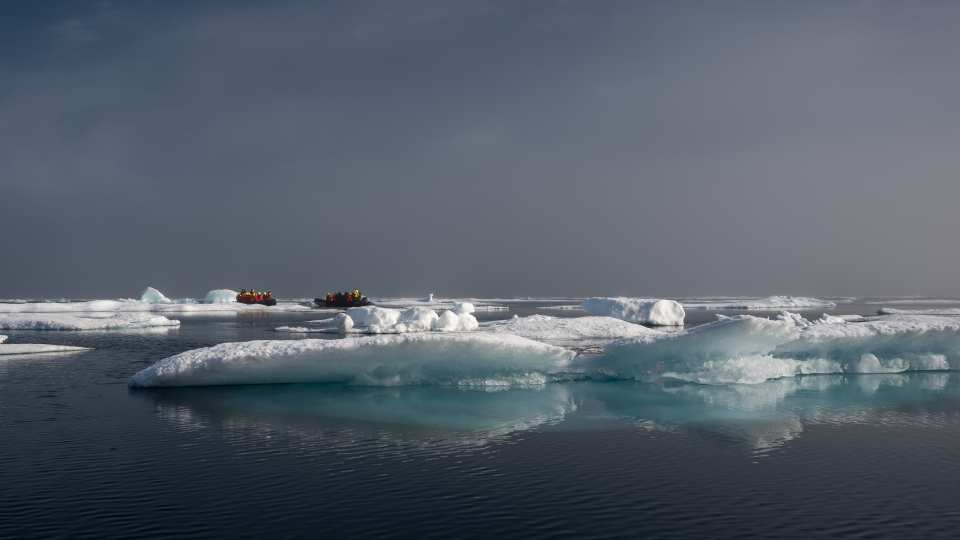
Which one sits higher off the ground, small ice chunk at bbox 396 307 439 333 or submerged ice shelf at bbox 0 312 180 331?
submerged ice shelf at bbox 0 312 180 331

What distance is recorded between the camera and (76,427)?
14.0m

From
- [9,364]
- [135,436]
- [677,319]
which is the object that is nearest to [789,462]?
[135,436]

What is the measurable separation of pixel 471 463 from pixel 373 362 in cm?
751

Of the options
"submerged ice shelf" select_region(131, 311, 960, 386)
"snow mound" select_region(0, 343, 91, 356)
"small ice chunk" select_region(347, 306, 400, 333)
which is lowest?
"submerged ice shelf" select_region(131, 311, 960, 386)

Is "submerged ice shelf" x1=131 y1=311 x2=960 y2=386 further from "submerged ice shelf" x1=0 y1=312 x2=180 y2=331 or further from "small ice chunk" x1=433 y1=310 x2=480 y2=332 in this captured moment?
"submerged ice shelf" x1=0 y1=312 x2=180 y2=331

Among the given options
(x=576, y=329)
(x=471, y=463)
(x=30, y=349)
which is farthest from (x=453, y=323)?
(x=471, y=463)

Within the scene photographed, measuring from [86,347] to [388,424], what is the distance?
21.8 m

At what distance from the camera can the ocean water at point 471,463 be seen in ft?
28.5

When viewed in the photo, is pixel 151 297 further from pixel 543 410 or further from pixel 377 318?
pixel 543 410

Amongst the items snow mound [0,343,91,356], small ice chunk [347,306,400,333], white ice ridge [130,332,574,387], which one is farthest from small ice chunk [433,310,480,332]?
white ice ridge [130,332,574,387]

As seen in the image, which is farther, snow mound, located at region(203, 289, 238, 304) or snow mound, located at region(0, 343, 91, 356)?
snow mound, located at region(203, 289, 238, 304)

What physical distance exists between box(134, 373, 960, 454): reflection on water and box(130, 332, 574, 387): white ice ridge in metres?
0.36

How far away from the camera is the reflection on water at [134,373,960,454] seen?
13.9 metres

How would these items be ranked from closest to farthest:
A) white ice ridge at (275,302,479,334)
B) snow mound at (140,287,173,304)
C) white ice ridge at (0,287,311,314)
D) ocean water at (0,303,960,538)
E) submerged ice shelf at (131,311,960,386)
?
1. ocean water at (0,303,960,538)
2. submerged ice shelf at (131,311,960,386)
3. white ice ridge at (275,302,479,334)
4. white ice ridge at (0,287,311,314)
5. snow mound at (140,287,173,304)
